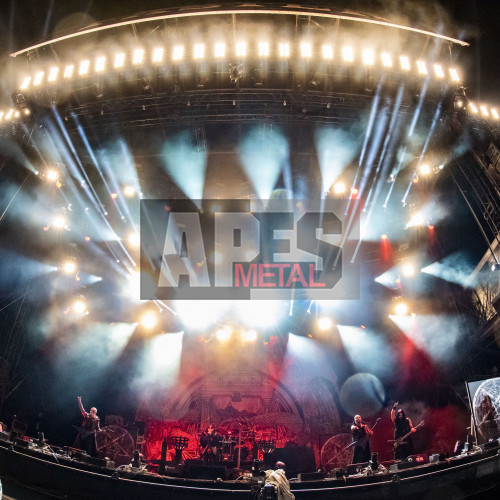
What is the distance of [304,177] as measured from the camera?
1455 centimetres

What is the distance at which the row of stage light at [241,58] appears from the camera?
1045 centimetres

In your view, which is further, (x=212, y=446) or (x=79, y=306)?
(x=79, y=306)

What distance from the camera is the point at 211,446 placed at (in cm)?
1167

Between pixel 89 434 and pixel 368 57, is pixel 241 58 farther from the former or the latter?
pixel 89 434

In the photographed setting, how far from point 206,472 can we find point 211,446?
4453 mm

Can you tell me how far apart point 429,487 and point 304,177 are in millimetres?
10796

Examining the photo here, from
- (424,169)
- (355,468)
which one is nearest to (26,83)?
(424,169)

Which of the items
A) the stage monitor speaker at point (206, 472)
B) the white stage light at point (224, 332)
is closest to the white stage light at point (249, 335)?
the white stage light at point (224, 332)

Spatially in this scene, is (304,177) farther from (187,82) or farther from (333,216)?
(187,82)

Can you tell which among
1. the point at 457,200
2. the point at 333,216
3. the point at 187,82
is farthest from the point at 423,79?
the point at 187,82

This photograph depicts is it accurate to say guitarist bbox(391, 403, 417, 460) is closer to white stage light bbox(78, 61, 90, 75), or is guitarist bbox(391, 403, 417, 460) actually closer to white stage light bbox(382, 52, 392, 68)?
white stage light bbox(382, 52, 392, 68)

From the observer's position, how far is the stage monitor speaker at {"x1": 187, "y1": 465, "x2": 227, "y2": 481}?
7.49 m

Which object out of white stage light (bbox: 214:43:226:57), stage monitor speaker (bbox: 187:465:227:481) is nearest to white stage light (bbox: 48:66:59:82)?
white stage light (bbox: 214:43:226:57)

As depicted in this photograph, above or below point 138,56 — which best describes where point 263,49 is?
below
